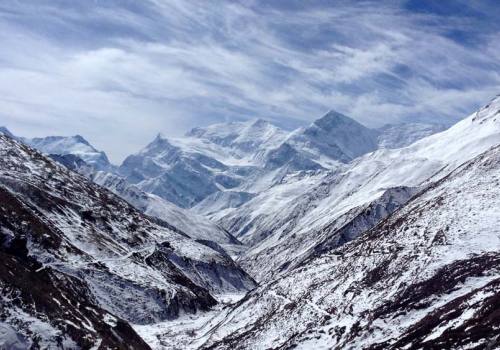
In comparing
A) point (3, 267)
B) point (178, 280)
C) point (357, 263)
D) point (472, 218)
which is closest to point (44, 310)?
point (3, 267)

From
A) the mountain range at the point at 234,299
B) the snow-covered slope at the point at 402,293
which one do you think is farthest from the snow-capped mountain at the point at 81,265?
the snow-covered slope at the point at 402,293

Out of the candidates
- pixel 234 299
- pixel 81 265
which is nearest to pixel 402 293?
pixel 81 265

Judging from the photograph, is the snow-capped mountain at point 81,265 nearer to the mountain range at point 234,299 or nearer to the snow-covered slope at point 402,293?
the mountain range at point 234,299

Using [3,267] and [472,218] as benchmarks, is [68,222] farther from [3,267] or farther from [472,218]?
[472,218]

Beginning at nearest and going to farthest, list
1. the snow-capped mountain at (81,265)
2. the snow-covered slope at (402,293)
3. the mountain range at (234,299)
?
the mountain range at (234,299) < the snow-capped mountain at (81,265) < the snow-covered slope at (402,293)

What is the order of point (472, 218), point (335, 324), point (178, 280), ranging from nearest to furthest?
point (335, 324) < point (472, 218) < point (178, 280)

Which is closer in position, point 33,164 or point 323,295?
point 323,295
